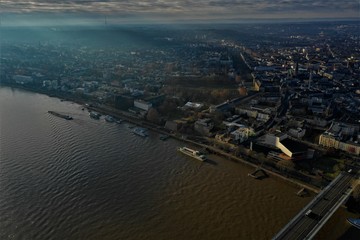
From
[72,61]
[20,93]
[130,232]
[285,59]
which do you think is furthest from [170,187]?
[285,59]

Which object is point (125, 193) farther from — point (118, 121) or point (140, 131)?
point (118, 121)

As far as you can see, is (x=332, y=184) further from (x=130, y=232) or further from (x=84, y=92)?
(x=84, y=92)

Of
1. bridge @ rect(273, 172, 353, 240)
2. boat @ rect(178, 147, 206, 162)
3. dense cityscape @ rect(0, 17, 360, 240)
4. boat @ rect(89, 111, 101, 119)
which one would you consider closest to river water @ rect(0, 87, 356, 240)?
boat @ rect(178, 147, 206, 162)

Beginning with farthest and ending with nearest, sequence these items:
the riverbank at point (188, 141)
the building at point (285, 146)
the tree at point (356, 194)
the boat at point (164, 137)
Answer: the boat at point (164, 137) → the building at point (285, 146) → the riverbank at point (188, 141) → the tree at point (356, 194)

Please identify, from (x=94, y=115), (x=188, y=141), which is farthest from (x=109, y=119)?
(x=188, y=141)

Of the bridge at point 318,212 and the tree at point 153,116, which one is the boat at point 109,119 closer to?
the tree at point 153,116

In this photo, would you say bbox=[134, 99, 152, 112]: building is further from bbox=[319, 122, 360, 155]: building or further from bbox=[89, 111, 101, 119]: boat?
bbox=[319, 122, 360, 155]: building

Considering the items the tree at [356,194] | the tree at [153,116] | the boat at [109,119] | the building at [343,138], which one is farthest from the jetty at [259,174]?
the boat at [109,119]
